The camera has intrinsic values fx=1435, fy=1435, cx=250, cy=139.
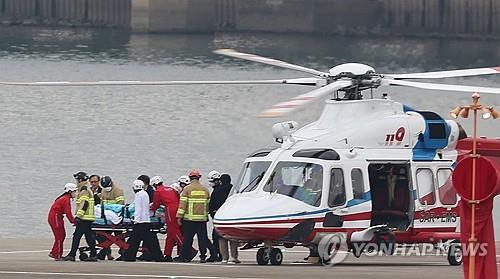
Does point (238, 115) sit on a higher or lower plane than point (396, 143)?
lower

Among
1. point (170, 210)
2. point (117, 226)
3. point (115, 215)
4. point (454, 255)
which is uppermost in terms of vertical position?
point (170, 210)

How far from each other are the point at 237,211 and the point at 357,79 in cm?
233

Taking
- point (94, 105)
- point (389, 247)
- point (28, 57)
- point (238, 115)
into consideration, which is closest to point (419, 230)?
point (389, 247)

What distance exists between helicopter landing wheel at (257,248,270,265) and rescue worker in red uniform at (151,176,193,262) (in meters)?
1.60

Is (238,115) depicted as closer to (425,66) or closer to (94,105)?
(94,105)

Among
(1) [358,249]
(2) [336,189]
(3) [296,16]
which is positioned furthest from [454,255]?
(3) [296,16]

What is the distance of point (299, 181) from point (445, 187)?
2137mm

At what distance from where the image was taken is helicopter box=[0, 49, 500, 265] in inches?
692

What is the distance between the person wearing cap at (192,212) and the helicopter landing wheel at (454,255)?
10.7ft

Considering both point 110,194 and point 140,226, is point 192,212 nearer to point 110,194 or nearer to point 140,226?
point 140,226

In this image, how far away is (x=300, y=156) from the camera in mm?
17859

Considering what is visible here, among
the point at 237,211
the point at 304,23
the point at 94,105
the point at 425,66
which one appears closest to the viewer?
the point at 237,211

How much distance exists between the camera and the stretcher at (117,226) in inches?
766

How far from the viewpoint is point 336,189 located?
1789 centimetres
